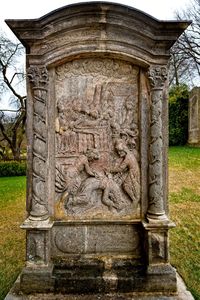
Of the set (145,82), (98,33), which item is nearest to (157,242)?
(145,82)

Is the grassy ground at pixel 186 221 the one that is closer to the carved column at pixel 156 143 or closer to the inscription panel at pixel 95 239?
the inscription panel at pixel 95 239

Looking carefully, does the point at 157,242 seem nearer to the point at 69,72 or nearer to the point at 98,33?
the point at 69,72

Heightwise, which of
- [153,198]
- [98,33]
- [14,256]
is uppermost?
[98,33]

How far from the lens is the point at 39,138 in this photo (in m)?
3.78

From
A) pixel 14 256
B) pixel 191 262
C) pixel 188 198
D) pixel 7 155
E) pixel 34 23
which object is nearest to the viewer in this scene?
pixel 34 23

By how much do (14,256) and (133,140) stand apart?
9.65 ft

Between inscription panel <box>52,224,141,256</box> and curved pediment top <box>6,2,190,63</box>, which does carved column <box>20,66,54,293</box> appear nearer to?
inscription panel <box>52,224,141,256</box>

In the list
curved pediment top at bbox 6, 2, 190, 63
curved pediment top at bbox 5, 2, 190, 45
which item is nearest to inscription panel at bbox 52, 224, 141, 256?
curved pediment top at bbox 6, 2, 190, 63

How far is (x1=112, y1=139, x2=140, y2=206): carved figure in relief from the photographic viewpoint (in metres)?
3.97

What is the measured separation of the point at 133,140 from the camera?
400 centimetres

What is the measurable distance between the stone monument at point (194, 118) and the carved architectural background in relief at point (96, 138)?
17318mm

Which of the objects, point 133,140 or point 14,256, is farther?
Result: point 14,256

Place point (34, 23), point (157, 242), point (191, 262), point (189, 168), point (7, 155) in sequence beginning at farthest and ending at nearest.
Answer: point (7, 155)
point (189, 168)
point (191, 262)
point (157, 242)
point (34, 23)

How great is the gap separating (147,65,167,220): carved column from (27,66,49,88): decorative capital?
1.31 metres
